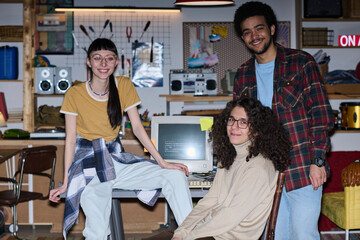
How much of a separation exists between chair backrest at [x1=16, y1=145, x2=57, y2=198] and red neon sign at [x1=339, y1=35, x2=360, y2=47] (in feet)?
11.0

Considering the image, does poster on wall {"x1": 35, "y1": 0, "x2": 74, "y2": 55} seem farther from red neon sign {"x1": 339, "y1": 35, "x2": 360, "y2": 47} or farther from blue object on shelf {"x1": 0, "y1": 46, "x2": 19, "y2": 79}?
red neon sign {"x1": 339, "y1": 35, "x2": 360, "y2": 47}

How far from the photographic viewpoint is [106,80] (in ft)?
8.39

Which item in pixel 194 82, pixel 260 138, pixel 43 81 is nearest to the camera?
pixel 260 138

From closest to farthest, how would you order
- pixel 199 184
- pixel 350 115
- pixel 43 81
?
1. pixel 199 184
2. pixel 350 115
3. pixel 43 81

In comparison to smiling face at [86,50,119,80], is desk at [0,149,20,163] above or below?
below

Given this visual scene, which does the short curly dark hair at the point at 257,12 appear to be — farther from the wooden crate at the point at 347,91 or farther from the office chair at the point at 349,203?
the wooden crate at the point at 347,91

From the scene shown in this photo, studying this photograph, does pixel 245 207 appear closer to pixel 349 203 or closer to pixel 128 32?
pixel 349 203

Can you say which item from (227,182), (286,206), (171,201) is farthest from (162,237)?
(286,206)

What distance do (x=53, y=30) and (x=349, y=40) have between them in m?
3.32

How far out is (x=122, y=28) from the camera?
578 cm

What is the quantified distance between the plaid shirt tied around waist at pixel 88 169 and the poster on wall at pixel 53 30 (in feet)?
11.2

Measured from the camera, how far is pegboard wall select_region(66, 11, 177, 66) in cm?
575

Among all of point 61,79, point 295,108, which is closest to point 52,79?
point 61,79

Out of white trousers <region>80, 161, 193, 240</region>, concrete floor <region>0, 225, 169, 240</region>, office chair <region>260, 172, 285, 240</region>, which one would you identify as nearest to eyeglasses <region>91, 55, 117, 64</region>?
white trousers <region>80, 161, 193, 240</region>
